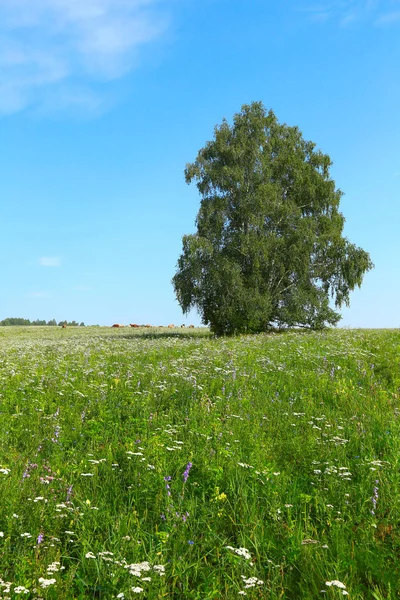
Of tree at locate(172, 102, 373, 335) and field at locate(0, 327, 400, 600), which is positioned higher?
tree at locate(172, 102, 373, 335)

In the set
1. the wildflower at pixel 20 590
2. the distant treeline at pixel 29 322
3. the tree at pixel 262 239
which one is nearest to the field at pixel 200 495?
the wildflower at pixel 20 590

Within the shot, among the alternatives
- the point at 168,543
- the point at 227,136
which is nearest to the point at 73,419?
the point at 168,543

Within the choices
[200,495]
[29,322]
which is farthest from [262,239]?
[29,322]

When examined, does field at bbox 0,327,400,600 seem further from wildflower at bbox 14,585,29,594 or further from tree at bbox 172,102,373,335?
tree at bbox 172,102,373,335

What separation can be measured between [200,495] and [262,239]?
28.7 metres

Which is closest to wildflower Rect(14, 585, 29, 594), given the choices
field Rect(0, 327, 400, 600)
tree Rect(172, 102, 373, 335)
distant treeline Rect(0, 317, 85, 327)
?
field Rect(0, 327, 400, 600)

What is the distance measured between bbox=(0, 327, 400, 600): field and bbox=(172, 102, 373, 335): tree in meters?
23.4

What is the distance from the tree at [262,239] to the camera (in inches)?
1283

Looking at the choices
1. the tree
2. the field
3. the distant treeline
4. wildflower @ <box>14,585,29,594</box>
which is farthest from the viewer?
the distant treeline

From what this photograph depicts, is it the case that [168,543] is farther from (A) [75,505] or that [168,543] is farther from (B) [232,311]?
(B) [232,311]

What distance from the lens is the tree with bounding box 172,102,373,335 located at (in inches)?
1283

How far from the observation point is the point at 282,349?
614 inches

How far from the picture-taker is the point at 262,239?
3288cm

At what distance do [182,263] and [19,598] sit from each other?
30613 millimetres
